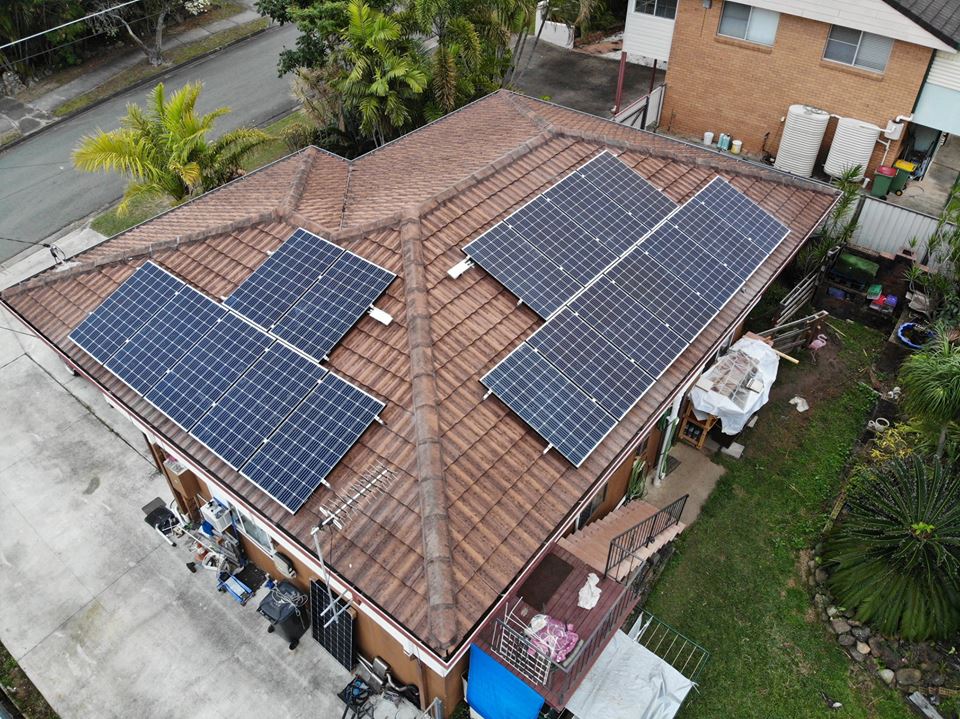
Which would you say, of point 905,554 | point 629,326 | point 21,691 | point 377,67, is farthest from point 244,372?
point 377,67

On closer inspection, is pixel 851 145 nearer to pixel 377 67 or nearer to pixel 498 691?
pixel 377 67

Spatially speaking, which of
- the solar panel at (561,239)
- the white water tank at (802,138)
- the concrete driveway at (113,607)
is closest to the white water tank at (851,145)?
the white water tank at (802,138)

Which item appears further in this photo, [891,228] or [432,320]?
[891,228]

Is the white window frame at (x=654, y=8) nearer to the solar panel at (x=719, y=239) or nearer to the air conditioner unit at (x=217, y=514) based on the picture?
the solar panel at (x=719, y=239)

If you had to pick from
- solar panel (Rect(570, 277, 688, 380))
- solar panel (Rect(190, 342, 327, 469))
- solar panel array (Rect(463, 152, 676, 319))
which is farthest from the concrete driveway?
solar panel array (Rect(463, 152, 676, 319))

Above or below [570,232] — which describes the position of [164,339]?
below

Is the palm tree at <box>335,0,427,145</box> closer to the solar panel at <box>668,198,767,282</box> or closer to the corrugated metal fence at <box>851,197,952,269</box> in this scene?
the solar panel at <box>668,198,767,282</box>

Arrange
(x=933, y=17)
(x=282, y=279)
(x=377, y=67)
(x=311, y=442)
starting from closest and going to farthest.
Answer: (x=311, y=442) < (x=282, y=279) < (x=933, y=17) < (x=377, y=67)
